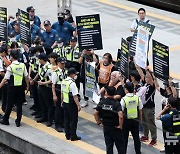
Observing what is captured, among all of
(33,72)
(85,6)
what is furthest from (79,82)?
(85,6)

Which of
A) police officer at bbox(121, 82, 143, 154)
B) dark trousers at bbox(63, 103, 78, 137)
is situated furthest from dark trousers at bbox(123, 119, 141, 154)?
dark trousers at bbox(63, 103, 78, 137)

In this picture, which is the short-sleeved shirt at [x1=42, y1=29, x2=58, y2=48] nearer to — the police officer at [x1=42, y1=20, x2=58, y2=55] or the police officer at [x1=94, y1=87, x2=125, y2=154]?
the police officer at [x1=42, y1=20, x2=58, y2=55]

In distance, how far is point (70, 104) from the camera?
13.6m

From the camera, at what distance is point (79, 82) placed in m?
15.8

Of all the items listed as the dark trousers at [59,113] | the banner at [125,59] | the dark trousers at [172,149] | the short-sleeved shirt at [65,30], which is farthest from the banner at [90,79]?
the short-sleeved shirt at [65,30]

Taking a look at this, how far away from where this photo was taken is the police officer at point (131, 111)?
12734mm

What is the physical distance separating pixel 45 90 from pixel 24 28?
1.82m

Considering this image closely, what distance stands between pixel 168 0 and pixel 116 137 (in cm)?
440

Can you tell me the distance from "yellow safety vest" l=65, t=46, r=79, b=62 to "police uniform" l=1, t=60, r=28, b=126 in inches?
44.0

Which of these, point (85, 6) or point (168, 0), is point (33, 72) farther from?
point (85, 6)

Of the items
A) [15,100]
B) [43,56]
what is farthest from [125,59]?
[15,100]

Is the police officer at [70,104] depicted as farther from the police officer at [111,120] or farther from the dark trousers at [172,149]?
the dark trousers at [172,149]

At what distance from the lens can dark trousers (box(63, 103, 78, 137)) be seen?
45.0 feet

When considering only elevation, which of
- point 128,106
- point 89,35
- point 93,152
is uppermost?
point 89,35
